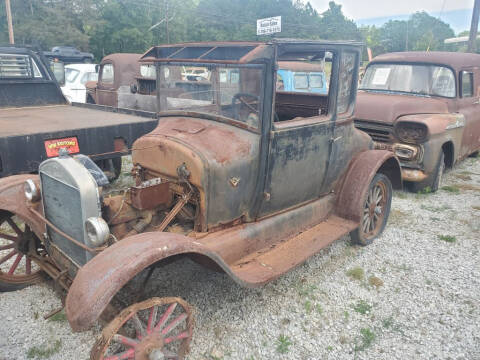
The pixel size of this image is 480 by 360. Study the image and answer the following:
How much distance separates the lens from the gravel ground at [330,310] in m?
2.73

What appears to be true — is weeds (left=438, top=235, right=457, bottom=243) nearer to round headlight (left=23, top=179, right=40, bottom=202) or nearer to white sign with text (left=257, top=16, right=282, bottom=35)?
white sign with text (left=257, top=16, right=282, bottom=35)

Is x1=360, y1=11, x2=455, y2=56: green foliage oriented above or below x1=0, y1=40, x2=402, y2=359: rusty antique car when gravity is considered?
above

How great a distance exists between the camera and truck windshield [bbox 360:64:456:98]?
6324 mm

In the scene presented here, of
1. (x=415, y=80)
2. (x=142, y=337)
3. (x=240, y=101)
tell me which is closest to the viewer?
(x=142, y=337)

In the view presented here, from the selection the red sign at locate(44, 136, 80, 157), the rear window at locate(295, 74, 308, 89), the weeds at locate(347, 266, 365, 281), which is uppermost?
the rear window at locate(295, 74, 308, 89)

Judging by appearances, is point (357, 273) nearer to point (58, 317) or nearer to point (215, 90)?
point (215, 90)

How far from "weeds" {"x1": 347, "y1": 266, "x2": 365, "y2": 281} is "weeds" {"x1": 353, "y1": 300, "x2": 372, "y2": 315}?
0.36 metres

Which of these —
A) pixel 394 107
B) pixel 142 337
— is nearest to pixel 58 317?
pixel 142 337

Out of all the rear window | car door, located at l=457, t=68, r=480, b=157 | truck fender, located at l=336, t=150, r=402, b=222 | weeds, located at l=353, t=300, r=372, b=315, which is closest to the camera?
weeds, located at l=353, t=300, r=372, b=315

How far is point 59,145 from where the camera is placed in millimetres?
4133

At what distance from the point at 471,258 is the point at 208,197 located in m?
2.95

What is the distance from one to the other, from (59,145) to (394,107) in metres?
4.68

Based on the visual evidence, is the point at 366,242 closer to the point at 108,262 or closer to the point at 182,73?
the point at 182,73

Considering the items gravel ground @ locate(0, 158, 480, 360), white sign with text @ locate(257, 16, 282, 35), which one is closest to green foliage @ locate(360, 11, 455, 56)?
white sign with text @ locate(257, 16, 282, 35)
